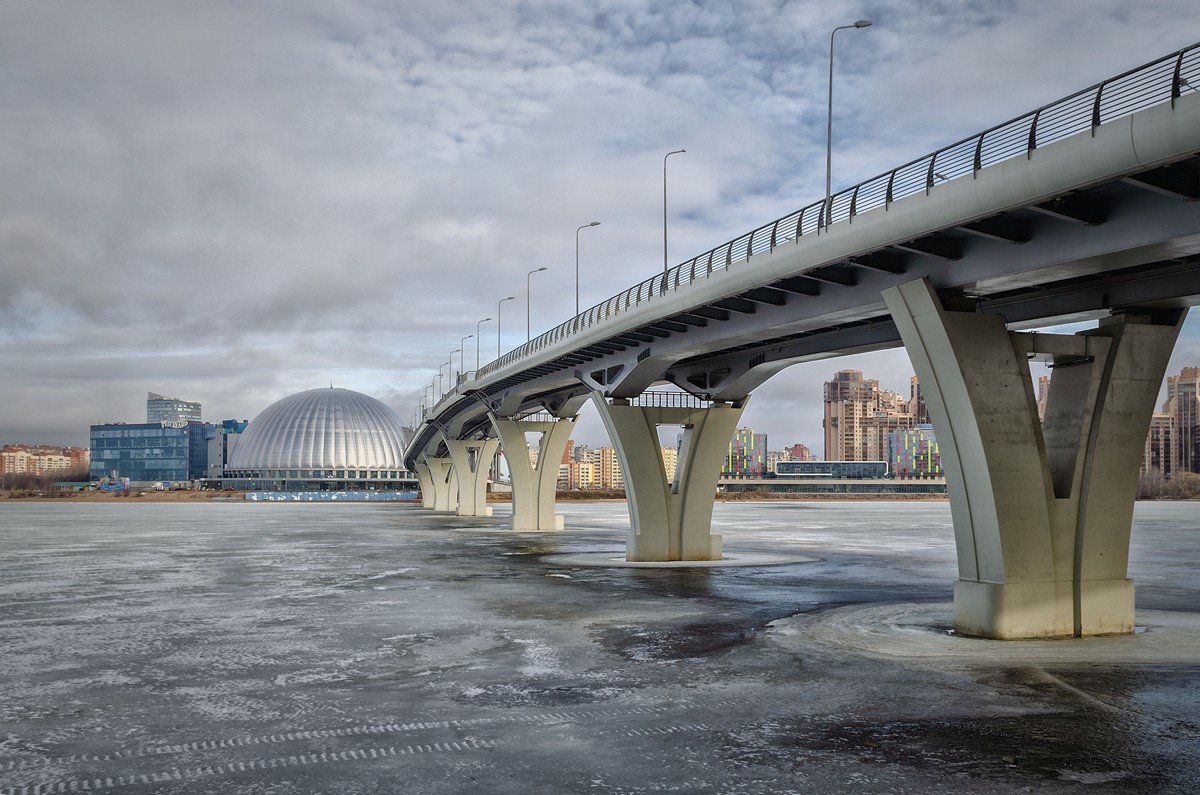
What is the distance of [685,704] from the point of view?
14.0 metres

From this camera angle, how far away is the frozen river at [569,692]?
420 inches

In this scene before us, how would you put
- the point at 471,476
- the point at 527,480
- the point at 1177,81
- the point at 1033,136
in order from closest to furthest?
the point at 1177,81, the point at 1033,136, the point at 527,480, the point at 471,476

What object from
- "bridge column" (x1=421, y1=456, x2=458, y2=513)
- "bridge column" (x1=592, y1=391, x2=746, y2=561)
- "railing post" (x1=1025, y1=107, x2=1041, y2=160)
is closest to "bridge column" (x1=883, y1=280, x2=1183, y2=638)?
"railing post" (x1=1025, y1=107, x2=1041, y2=160)

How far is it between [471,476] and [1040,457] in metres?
86.3

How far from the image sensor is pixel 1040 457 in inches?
789

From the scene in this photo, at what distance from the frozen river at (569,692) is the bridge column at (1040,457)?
1100 millimetres

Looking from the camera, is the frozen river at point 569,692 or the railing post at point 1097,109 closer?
the frozen river at point 569,692

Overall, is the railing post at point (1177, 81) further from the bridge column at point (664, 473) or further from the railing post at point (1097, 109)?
the bridge column at point (664, 473)

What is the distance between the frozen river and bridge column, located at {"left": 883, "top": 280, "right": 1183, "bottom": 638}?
3.61ft

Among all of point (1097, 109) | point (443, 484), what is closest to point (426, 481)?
point (443, 484)

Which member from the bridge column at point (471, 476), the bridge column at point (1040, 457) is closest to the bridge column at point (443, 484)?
the bridge column at point (471, 476)

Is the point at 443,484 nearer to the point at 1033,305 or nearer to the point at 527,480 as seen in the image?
the point at 527,480

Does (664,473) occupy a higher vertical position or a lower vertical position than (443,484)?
higher

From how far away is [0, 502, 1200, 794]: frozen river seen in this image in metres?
10.7
